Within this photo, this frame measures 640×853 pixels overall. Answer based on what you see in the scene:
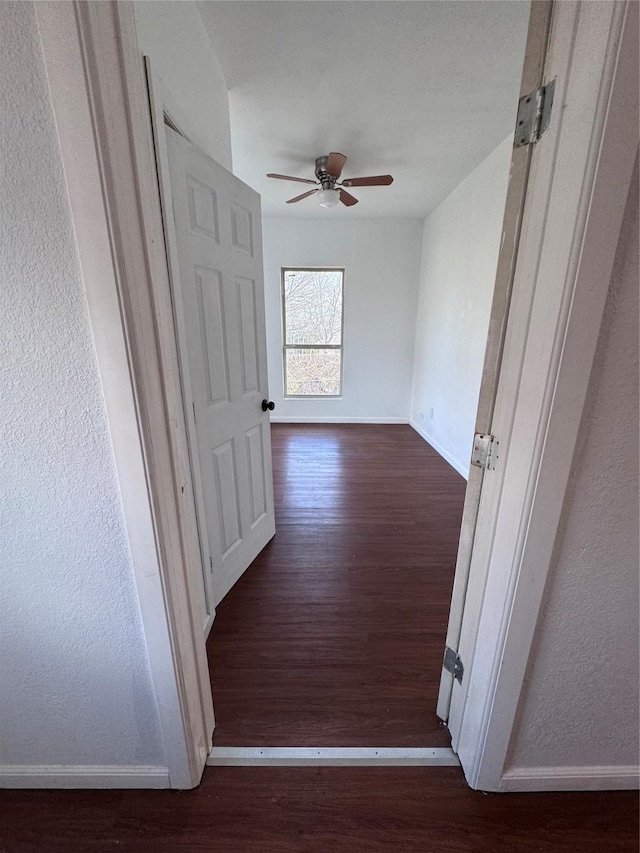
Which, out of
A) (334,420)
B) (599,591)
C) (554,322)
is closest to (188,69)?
(554,322)

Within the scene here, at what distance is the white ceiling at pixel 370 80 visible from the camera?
152 centimetres

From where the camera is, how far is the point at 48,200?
1.99ft

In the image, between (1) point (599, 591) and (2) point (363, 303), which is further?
(2) point (363, 303)

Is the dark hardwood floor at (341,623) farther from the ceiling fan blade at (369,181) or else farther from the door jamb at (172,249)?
the ceiling fan blade at (369,181)

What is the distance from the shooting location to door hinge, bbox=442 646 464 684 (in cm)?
106

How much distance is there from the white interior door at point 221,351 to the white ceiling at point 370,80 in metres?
0.80

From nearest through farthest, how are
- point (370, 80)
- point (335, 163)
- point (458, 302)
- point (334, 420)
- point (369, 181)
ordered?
point (370, 80)
point (335, 163)
point (369, 181)
point (458, 302)
point (334, 420)

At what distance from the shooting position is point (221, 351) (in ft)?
4.97

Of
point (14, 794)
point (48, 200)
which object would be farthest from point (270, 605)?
point (48, 200)

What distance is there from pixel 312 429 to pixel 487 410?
155 inches

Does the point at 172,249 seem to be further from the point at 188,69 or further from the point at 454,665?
the point at 454,665

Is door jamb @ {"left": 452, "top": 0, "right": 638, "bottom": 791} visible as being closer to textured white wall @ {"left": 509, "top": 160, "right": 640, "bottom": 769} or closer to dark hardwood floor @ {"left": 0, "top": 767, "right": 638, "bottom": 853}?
textured white wall @ {"left": 509, "top": 160, "right": 640, "bottom": 769}

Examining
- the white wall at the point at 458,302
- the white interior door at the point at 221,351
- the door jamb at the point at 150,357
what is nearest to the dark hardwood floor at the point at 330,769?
the door jamb at the point at 150,357

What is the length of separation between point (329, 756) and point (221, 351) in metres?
1.60
